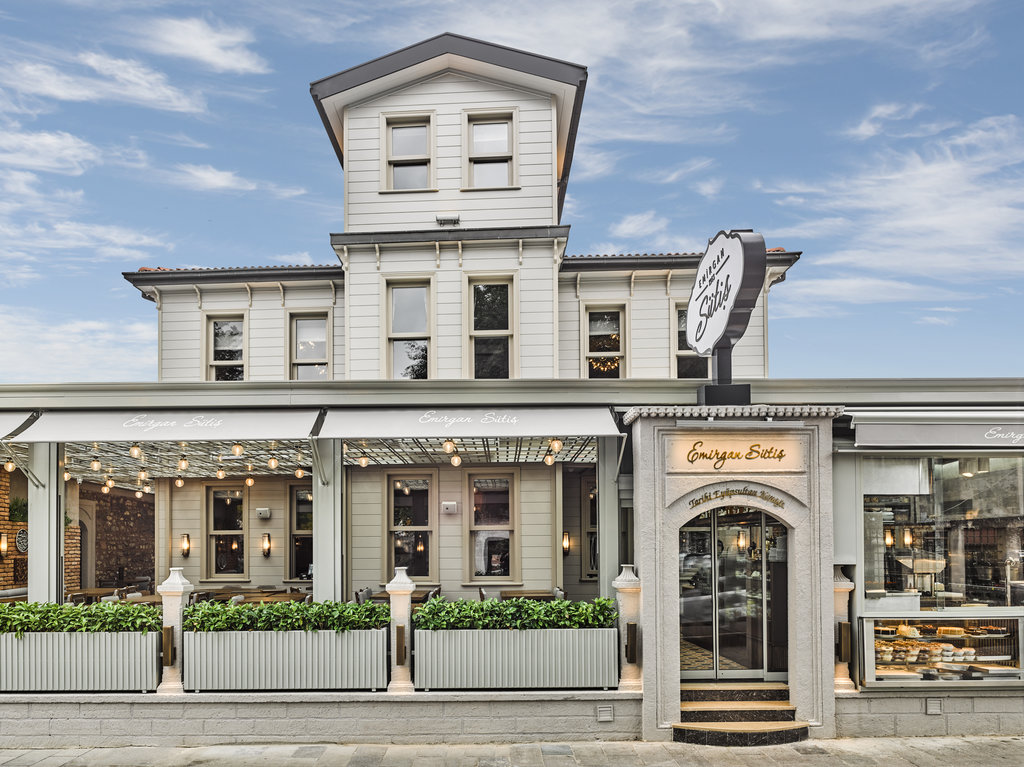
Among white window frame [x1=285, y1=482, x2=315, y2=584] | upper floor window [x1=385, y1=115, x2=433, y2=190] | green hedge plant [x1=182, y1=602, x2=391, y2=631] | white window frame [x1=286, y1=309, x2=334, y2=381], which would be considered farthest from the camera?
white window frame [x1=285, y1=482, x2=315, y2=584]

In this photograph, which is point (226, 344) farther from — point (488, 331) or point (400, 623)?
point (400, 623)

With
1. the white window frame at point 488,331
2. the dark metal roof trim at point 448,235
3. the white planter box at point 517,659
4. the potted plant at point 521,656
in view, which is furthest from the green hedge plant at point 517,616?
the dark metal roof trim at point 448,235

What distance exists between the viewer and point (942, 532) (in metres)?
10.2

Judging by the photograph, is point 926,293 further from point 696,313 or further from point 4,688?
point 4,688

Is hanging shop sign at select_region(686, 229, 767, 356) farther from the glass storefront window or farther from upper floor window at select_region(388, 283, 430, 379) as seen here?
upper floor window at select_region(388, 283, 430, 379)

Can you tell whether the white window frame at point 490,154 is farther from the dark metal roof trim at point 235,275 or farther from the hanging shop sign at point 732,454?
the hanging shop sign at point 732,454

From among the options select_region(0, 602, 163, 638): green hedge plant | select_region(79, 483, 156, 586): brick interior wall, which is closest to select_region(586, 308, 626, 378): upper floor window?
select_region(0, 602, 163, 638): green hedge plant

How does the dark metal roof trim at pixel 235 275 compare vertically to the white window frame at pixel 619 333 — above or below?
above

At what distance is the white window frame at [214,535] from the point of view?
1673 centimetres

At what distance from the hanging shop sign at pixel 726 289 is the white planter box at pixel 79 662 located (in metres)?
8.37

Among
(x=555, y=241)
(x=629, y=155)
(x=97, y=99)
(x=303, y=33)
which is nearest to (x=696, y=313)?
(x=555, y=241)

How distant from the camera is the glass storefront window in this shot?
10016mm

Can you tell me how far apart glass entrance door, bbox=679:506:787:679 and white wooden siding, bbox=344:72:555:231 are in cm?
684

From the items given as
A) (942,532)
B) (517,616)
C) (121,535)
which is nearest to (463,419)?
(517,616)
